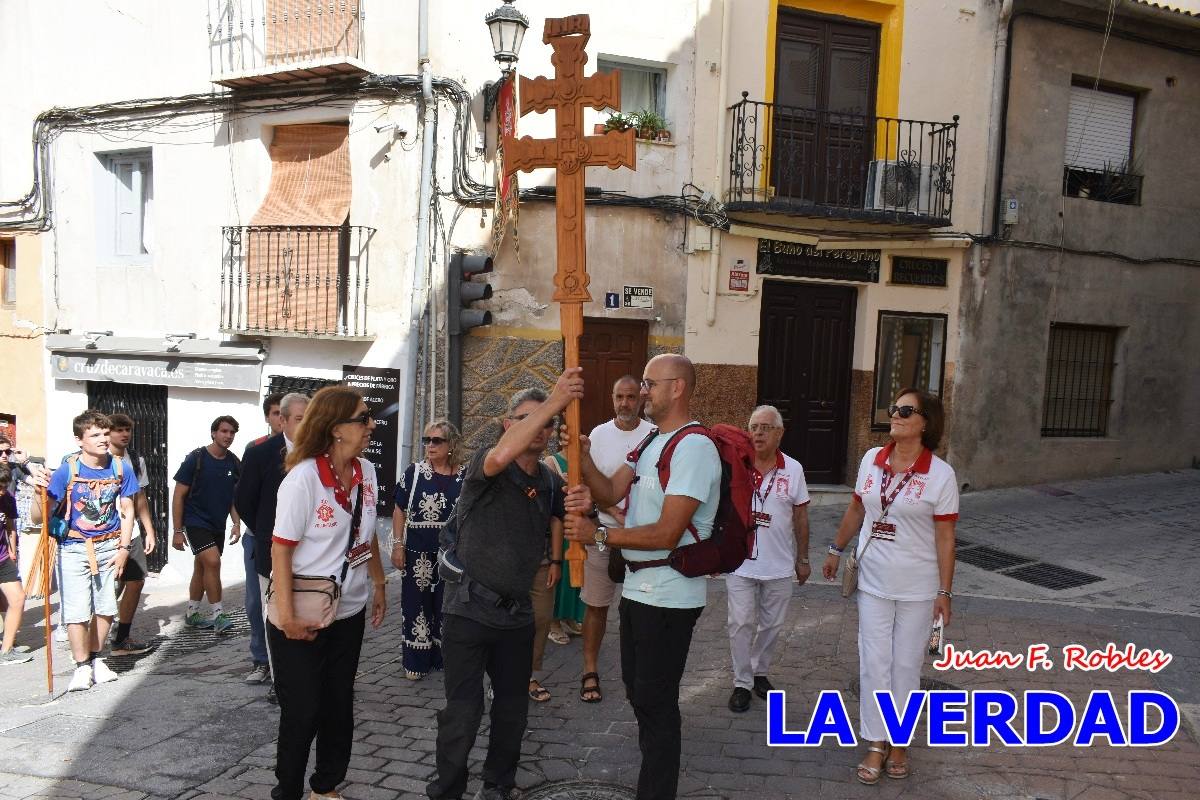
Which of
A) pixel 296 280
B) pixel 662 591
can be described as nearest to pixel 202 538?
pixel 662 591

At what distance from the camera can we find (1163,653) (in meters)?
6.00

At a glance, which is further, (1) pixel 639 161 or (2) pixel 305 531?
(1) pixel 639 161

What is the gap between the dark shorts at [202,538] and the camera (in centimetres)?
674

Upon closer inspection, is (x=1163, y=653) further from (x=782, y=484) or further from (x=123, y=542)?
(x=123, y=542)

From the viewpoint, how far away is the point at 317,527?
3.69 metres

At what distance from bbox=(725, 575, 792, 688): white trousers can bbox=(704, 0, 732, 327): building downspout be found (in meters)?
5.76

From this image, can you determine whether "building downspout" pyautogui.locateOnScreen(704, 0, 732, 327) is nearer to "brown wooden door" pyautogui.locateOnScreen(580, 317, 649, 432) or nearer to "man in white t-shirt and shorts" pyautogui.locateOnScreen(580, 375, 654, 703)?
"brown wooden door" pyautogui.locateOnScreen(580, 317, 649, 432)

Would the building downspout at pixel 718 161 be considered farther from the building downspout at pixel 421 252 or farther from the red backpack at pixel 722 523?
the red backpack at pixel 722 523

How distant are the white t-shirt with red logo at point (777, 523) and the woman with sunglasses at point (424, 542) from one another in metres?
1.83

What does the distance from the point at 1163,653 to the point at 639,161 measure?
710 cm

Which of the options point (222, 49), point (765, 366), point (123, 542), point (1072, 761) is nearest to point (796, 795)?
point (1072, 761)

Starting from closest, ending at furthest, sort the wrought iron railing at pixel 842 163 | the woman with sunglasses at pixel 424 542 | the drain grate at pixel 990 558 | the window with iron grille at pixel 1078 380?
the woman with sunglasses at pixel 424 542 → the drain grate at pixel 990 558 → the wrought iron railing at pixel 842 163 → the window with iron grille at pixel 1078 380

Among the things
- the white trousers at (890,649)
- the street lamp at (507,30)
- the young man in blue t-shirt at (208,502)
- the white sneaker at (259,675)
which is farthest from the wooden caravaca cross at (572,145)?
the street lamp at (507,30)

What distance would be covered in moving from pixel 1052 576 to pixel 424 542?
5845 millimetres
